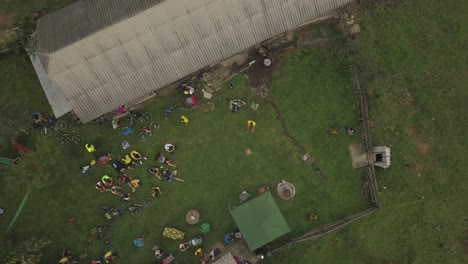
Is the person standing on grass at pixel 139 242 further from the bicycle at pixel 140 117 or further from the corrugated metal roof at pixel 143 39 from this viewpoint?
the corrugated metal roof at pixel 143 39

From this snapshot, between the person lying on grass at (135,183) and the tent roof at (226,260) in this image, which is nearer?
the tent roof at (226,260)

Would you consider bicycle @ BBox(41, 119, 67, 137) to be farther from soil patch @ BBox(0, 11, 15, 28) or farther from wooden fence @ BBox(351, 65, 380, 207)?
wooden fence @ BBox(351, 65, 380, 207)

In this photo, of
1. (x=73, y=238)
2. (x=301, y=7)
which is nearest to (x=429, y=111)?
(x=301, y=7)

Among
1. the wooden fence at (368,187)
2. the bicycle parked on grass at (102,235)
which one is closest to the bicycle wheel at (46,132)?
the bicycle parked on grass at (102,235)

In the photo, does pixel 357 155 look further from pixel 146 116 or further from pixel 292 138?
pixel 146 116

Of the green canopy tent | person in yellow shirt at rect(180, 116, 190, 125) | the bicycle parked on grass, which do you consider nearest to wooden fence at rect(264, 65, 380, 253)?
the green canopy tent

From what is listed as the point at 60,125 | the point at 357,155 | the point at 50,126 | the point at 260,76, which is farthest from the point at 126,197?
the point at 357,155
